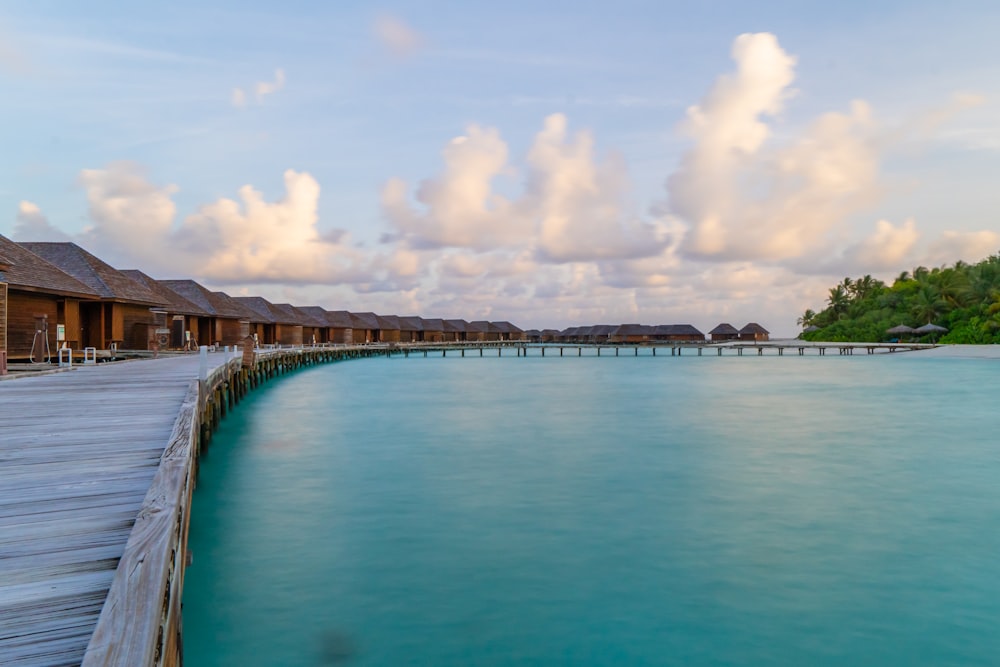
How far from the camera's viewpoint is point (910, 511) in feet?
32.9

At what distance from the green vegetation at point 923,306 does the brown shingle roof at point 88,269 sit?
61179 millimetres

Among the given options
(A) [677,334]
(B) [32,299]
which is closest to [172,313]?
(B) [32,299]

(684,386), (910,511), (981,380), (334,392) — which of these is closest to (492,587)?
(910,511)

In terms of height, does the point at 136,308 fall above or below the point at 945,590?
above

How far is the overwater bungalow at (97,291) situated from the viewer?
81.1ft

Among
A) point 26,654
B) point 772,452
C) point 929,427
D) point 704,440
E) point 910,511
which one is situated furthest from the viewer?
point 929,427

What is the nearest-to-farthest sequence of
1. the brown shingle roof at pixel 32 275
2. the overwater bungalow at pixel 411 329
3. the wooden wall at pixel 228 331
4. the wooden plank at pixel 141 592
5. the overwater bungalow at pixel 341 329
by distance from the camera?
1. the wooden plank at pixel 141 592
2. the brown shingle roof at pixel 32 275
3. the wooden wall at pixel 228 331
4. the overwater bungalow at pixel 341 329
5. the overwater bungalow at pixel 411 329

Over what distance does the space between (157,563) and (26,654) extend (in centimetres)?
51

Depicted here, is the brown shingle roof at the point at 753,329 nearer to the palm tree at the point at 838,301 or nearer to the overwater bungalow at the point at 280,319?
the palm tree at the point at 838,301

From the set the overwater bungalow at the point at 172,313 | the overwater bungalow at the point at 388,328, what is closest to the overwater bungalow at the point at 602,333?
the overwater bungalow at the point at 388,328

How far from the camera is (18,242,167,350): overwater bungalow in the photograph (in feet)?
81.1

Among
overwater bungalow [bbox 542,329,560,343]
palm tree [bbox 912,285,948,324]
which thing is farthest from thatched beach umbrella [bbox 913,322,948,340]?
overwater bungalow [bbox 542,329,560,343]

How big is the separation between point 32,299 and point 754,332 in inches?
3625

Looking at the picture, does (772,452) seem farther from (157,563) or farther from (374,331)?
(374,331)
